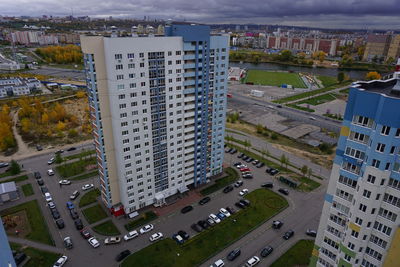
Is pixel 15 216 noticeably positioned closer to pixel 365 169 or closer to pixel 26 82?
pixel 365 169

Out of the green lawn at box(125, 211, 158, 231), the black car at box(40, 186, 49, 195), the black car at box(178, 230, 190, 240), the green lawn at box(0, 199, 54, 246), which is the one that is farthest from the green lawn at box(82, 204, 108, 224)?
the black car at box(178, 230, 190, 240)

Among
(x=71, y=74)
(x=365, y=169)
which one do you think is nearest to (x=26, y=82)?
(x=71, y=74)

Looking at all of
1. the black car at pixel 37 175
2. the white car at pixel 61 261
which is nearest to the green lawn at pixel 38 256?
the white car at pixel 61 261

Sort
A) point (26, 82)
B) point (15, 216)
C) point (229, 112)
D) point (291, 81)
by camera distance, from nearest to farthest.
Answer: point (15, 216)
point (229, 112)
point (26, 82)
point (291, 81)

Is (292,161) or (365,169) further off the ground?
(365,169)

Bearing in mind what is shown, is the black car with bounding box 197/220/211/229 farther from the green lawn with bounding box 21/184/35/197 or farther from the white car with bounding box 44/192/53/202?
the green lawn with bounding box 21/184/35/197

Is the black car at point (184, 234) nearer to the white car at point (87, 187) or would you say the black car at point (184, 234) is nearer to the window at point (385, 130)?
the white car at point (87, 187)

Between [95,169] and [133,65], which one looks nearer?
[133,65]
